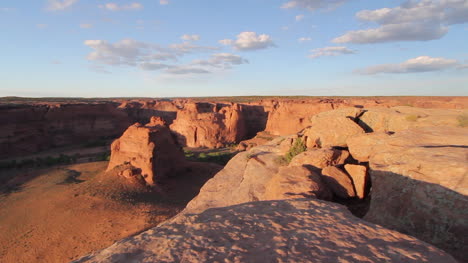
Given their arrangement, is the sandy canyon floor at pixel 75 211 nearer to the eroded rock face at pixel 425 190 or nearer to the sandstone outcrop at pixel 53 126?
the eroded rock face at pixel 425 190

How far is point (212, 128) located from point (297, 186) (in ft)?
100

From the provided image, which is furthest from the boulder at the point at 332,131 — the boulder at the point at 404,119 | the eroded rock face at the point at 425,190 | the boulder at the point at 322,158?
the eroded rock face at the point at 425,190

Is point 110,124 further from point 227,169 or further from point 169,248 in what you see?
point 169,248

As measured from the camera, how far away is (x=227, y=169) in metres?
8.75

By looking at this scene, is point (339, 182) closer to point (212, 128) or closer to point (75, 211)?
point (75, 211)

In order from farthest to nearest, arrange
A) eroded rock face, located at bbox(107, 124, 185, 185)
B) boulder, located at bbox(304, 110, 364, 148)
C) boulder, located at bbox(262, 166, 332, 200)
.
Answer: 1. eroded rock face, located at bbox(107, 124, 185, 185)
2. boulder, located at bbox(304, 110, 364, 148)
3. boulder, located at bbox(262, 166, 332, 200)

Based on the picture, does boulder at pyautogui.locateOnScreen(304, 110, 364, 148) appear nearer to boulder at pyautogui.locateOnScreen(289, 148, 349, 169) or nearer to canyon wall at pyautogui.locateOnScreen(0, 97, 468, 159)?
boulder at pyautogui.locateOnScreen(289, 148, 349, 169)

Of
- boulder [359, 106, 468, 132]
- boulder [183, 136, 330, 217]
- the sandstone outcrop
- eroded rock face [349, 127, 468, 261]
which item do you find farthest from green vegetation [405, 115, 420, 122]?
the sandstone outcrop

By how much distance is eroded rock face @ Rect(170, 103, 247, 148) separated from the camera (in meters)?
34.9

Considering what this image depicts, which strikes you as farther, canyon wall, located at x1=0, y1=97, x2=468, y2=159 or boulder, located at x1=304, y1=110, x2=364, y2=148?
canyon wall, located at x1=0, y1=97, x2=468, y2=159

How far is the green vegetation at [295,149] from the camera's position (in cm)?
754

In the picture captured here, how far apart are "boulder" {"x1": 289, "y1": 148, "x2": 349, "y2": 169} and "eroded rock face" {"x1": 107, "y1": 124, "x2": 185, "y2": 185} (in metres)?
13.1

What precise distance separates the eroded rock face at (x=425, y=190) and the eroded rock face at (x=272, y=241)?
3.77ft

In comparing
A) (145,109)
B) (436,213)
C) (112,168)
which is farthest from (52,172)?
(145,109)
